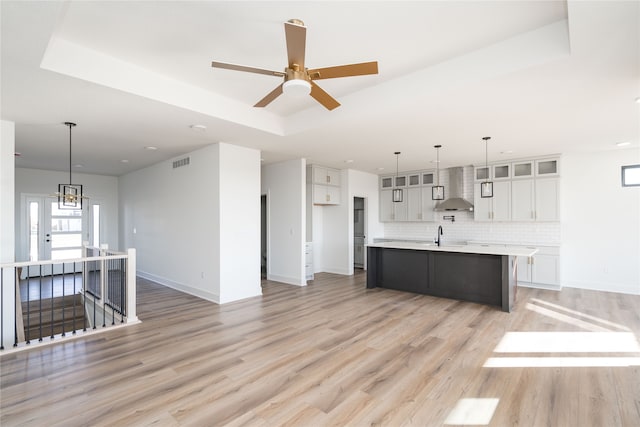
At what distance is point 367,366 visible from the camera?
9.56 feet

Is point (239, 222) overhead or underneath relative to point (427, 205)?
underneath

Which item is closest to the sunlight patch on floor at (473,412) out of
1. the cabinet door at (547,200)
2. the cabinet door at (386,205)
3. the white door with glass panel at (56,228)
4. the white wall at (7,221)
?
the white wall at (7,221)

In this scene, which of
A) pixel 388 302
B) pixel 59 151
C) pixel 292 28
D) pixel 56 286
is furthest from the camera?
pixel 56 286

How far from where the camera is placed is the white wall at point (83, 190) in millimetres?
7422

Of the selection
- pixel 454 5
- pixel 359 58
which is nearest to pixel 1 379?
pixel 359 58

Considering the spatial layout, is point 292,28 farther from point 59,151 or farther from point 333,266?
point 333,266

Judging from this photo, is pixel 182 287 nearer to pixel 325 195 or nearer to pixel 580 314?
pixel 325 195

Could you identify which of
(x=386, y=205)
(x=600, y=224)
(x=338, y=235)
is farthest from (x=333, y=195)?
(x=600, y=224)

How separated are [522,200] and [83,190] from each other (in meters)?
10.7

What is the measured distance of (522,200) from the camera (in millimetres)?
6566

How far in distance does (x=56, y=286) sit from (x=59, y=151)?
124 inches

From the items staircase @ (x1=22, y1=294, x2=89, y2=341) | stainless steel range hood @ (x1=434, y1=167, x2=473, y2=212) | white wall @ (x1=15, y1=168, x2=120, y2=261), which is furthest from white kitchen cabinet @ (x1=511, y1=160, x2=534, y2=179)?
white wall @ (x1=15, y1=168, x2=120, y2=261)

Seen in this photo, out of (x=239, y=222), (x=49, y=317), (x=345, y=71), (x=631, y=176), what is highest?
(x=345, y=71)

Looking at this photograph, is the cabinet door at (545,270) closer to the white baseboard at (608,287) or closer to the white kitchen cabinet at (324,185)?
the white baseboard at (608,287)
